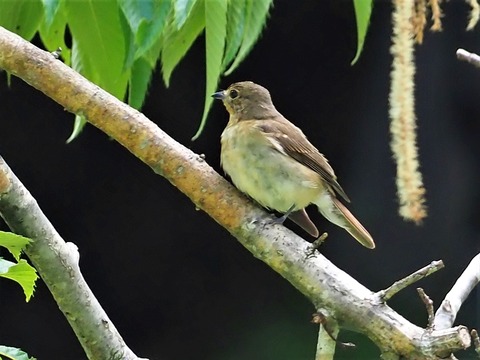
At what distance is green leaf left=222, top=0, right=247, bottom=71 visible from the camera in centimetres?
73

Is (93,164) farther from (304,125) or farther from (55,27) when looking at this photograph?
(55,27)

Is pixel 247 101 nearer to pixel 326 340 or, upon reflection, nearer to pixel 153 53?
pixel 153 53

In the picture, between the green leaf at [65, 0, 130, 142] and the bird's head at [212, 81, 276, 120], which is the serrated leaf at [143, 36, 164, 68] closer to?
the green leaf at [65, 0, 130, 142]

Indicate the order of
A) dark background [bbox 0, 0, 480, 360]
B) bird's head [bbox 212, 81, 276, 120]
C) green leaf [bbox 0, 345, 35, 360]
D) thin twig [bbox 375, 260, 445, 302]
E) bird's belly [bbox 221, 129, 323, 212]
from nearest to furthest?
green leaf [bbox 0, 345, 35, 360], thin twig [bbox 375, 260, 445, 302], bird's belly [bbox 221, 129, 323, 212], bird's head [bbox 212, 81, 276, 120], dark background [bbox 0, 0, 480, 360]

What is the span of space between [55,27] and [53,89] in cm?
8

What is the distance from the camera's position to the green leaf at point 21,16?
0.84 m

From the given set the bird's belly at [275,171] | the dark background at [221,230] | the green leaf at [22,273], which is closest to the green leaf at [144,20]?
the green leaf at [22,273]

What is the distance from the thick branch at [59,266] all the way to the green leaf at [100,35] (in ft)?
0.49

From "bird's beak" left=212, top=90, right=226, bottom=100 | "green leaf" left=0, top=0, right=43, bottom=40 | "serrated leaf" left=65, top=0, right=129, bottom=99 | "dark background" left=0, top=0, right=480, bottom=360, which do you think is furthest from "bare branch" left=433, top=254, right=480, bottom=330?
"dark background" left=0, top=0, right=480, bottom=360

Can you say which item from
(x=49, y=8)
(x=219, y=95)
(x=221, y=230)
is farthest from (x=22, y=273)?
(x=221, y=230)

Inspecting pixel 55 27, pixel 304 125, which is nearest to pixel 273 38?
pixel 304 125

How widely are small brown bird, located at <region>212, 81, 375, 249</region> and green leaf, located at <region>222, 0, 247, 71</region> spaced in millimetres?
394

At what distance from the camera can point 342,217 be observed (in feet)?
4.03

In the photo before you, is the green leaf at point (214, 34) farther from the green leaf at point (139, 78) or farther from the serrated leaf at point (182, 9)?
the green leaf at point (139, 78)
